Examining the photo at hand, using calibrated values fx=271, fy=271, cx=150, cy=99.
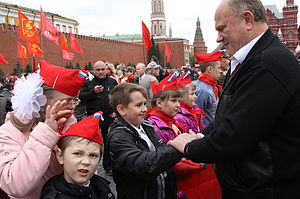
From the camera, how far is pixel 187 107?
12.1 ft

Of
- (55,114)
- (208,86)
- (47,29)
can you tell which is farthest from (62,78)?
(47,29)

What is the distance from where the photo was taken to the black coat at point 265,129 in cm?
137

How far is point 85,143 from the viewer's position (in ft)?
5.79

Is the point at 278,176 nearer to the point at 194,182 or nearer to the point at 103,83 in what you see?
the point at 194,182

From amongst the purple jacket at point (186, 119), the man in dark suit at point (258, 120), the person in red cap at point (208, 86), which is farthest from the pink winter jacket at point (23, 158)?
the person in red cap at point (208, 86)

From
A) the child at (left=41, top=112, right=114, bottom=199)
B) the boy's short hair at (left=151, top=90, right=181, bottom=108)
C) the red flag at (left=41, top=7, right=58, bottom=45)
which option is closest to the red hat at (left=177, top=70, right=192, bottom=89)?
the boy's short hair at (left=151, top=90, right=181, bottom=108)

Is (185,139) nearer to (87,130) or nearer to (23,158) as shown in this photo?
(87,130)

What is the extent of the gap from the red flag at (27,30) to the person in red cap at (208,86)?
862 cm

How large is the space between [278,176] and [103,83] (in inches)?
167

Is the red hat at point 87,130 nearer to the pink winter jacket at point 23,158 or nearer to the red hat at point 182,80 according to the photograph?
the pink winter jacket at point 23,158

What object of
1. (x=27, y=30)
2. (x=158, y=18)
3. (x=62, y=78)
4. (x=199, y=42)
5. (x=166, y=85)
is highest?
(x=158, y=18)

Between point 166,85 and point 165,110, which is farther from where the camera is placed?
point 166,85

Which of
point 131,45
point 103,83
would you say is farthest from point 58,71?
point 131,45

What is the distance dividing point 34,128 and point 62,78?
0.43 meters
